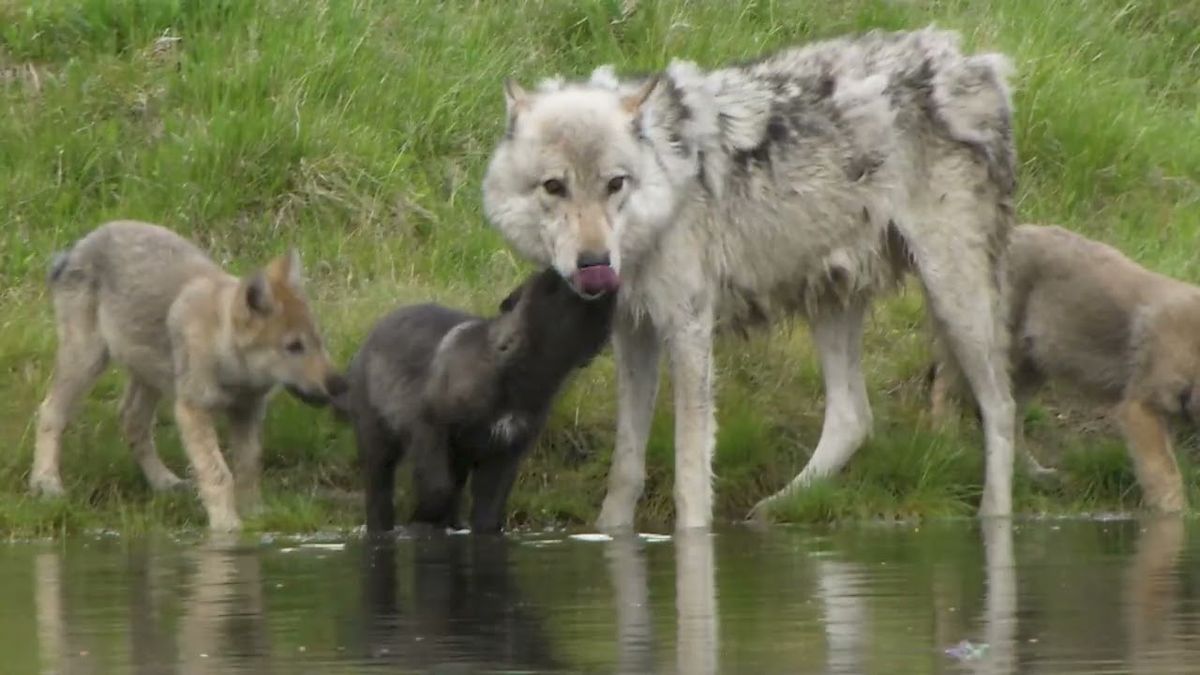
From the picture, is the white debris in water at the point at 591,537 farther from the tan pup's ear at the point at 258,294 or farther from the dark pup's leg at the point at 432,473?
the tan pup's ear at the point at 258,294

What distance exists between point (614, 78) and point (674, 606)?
3904mm

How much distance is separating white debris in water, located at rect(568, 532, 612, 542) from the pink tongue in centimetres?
109

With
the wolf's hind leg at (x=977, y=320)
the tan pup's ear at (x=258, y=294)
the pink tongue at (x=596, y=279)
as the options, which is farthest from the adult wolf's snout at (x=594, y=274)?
the wolf's hind leg at (x=977, y=320)

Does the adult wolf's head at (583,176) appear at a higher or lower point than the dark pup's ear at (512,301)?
higher

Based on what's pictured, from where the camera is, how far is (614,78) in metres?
11.2

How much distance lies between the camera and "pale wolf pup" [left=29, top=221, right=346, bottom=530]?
10930 millimetres

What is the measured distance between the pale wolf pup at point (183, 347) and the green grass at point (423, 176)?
0.78 ft

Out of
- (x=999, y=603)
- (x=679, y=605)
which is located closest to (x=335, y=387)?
(x=679, y=605)

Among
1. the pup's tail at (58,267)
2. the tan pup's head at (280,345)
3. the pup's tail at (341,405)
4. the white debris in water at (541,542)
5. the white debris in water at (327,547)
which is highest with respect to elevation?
the pup's tail at (58,267)

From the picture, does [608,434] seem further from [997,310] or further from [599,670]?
[599,670]

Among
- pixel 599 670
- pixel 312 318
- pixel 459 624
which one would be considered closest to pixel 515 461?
pixel 312 318

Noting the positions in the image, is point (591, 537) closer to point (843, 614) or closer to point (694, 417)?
point (694, 417)

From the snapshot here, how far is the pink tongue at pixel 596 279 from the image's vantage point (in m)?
9.88

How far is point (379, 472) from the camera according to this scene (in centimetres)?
1073
